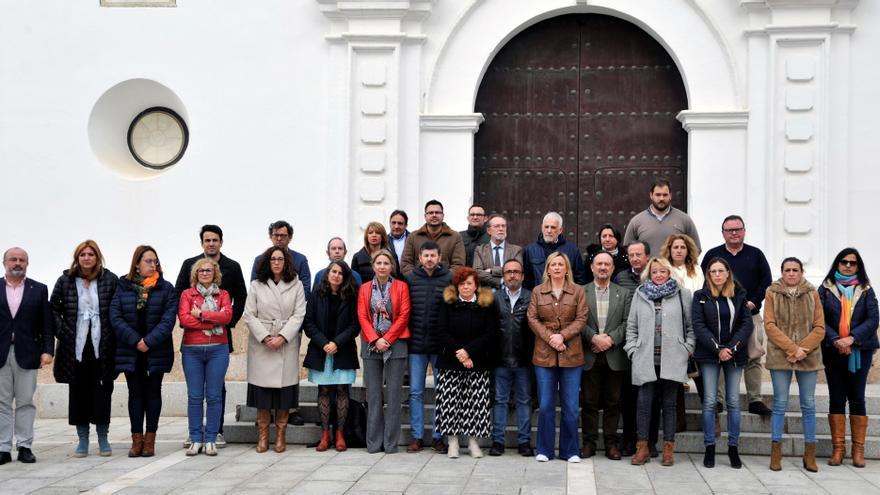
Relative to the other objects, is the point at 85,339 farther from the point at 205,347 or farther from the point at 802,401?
the point at 802,401

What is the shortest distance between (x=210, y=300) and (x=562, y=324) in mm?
3034

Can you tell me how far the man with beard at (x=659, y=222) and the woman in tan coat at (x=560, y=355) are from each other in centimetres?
121

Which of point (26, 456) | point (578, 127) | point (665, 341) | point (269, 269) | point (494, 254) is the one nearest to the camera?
point (665, 341)

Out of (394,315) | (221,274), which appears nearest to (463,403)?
(394,315)

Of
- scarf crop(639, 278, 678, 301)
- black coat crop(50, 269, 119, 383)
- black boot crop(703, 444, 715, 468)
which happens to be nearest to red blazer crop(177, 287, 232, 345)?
black coat crop(50, 269, 119, 383)

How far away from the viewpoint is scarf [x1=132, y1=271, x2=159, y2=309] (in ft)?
30.6

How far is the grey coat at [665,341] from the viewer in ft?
28.8

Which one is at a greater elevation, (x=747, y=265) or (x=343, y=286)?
(x=747, y=265)

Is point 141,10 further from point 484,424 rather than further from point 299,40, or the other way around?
point 484,424

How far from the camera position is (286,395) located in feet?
31.3

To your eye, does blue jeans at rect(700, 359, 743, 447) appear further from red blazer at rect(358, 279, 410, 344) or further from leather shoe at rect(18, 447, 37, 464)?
leather shoe at rect(18, 447, 37, 464)

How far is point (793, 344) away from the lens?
8.74 m

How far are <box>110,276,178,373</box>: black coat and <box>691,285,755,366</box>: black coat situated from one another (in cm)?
443

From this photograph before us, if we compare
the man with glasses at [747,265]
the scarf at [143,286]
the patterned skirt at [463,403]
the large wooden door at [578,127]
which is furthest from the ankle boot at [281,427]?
the man with glasses at [747,265]
